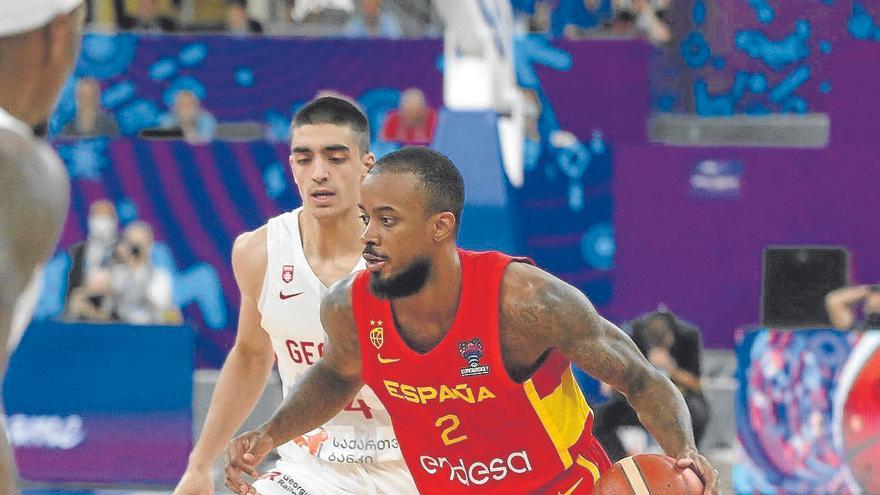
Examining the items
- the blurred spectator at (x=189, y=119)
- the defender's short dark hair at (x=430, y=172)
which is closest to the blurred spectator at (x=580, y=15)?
the blurred spectator at (x=189, y=119)

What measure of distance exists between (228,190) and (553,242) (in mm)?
2490

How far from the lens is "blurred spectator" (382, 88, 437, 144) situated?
37.1 feet

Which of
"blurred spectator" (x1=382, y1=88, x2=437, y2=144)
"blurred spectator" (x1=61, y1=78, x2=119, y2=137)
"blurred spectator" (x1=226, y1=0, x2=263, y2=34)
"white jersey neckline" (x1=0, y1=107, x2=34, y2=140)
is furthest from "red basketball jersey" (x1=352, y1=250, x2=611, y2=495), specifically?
"blurred spectator" (x1=226, y1=0, x2=263, y2=34)

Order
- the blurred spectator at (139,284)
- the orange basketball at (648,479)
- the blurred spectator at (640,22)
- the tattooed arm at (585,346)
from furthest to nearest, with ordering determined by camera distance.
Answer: the blurred spectator at (640,22)
the blurred spectator at (139,284)
the tattooed arm at (585,346)
the orange basketball at (648,479)

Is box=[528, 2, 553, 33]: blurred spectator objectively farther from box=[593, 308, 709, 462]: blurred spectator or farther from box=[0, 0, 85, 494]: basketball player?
box=[0, 0, 85, 494]: basketball player

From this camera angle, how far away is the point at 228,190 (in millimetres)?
11141

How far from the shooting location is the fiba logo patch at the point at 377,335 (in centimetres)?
448

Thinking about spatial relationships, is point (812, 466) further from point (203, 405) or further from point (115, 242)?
point (115, 242)

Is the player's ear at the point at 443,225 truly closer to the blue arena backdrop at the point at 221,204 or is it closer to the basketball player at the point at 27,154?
the basketball player at the point at 27,154

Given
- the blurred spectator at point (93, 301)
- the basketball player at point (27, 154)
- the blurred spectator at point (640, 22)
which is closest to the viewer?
the basketball player at point (27, 154)

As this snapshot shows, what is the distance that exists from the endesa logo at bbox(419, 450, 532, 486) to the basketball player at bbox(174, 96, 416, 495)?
0.73 metres

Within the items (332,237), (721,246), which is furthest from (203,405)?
(332,237)

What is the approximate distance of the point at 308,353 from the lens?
5328 millimetres

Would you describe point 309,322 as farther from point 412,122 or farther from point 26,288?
point 412,122
